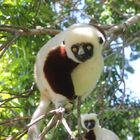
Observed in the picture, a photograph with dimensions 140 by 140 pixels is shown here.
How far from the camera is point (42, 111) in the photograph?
4.11 metres

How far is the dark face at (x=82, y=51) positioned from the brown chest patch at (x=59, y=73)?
0.16 meters

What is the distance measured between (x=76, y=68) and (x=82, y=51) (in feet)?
1.03

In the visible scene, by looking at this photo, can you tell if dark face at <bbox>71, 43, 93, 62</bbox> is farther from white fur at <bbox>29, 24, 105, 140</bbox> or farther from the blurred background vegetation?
the blurred background vegetation

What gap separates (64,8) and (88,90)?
3.03 metres

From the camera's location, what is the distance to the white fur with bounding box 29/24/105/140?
4.14 meters

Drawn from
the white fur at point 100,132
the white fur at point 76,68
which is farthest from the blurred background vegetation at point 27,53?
the white fur at point 100,132

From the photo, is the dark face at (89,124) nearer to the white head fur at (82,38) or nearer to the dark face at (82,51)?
the white head fur at (82,38)

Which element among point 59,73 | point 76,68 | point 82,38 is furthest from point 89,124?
point 82,38

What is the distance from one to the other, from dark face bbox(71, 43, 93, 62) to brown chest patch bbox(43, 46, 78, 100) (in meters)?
0.16

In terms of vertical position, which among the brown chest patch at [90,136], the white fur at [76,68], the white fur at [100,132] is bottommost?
the brown chest patch at [90,136]

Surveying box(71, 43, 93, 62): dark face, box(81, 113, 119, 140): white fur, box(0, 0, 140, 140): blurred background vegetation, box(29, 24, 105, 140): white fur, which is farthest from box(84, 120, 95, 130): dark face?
box(71, 43, 93, 62): dark face

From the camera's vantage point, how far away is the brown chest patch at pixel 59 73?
416 centimetres

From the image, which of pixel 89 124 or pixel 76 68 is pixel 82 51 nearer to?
pixel 76 68

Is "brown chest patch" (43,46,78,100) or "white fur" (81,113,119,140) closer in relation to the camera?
"brown chest patch" (43,46,78,100)
